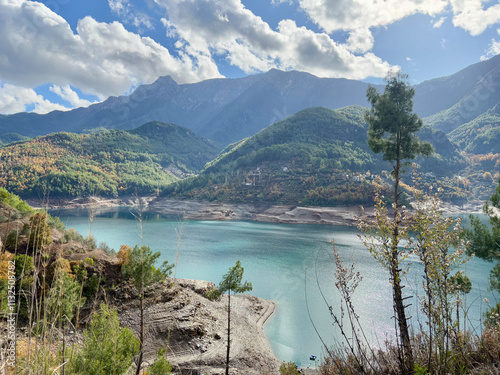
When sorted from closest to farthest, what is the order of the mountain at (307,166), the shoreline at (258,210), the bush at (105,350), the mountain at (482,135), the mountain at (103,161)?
the bush at (105,350), the shoreline at (258,210), the mountain at (307,166), the mountain at (103,161), the mountain at (482,135)

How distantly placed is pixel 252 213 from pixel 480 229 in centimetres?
5084

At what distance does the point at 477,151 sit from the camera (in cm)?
10575

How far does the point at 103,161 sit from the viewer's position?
108 m

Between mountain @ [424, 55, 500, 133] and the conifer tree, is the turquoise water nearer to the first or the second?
the conifer tree

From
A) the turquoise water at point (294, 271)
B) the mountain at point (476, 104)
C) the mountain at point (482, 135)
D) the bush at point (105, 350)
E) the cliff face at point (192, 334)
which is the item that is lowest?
the turquoise water at point (294, 271)

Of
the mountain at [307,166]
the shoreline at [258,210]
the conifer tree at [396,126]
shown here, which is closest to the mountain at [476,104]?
the mountain at [307,166]

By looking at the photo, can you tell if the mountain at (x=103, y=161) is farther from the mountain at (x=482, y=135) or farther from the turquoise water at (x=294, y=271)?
the mountain at (x=482, y=135)

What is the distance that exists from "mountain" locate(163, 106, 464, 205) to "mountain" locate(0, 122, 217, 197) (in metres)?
23.7

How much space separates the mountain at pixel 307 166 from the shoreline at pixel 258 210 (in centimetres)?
282

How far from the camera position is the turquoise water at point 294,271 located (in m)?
13.3

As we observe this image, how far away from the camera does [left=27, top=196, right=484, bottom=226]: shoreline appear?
50909mm

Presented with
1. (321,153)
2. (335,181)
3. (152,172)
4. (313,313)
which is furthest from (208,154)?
(313,313)

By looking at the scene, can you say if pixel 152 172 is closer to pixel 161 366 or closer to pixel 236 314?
pixel 236 314

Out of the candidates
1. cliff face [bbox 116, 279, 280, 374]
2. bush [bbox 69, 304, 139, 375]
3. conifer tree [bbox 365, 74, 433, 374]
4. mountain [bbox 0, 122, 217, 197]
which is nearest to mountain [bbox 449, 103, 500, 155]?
conifer tree [bbox 365, 74, 433, 374]
